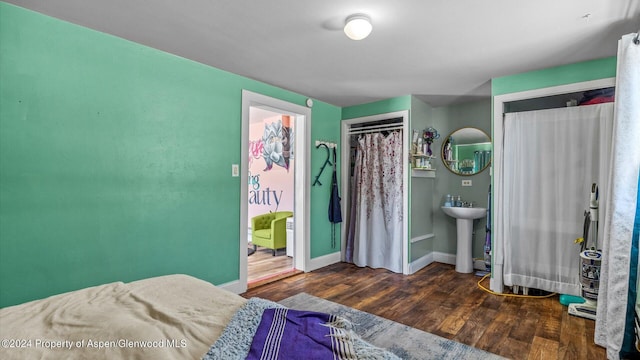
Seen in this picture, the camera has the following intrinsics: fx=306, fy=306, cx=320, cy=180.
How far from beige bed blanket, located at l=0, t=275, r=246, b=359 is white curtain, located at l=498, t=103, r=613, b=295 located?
315 cm

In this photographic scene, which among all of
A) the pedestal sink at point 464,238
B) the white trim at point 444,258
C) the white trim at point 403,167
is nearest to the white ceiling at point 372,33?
the white trim at point 403,167

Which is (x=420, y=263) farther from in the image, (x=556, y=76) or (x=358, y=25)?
(x=358, y=25)

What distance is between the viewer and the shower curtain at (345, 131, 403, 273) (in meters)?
4.15

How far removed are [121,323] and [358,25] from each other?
83.6 inches

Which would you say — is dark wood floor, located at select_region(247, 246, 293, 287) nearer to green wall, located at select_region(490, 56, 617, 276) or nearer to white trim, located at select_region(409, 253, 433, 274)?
white trim, located at select_region(409, 253, 433, 274)

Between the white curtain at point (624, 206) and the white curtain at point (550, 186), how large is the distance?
0.81 metres

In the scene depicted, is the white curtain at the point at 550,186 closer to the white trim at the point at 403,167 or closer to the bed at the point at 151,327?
the white trim at the point at 403,167

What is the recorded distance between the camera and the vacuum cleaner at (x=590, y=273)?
2705 mm

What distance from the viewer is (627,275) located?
2068 mm

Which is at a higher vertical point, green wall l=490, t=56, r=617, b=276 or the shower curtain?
green wall l=490, t=56, r=617, b=276

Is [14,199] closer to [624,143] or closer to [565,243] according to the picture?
[624,143]

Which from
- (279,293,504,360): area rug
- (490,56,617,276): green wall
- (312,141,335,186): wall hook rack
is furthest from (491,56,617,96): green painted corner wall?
(279,293,504,360): area rug

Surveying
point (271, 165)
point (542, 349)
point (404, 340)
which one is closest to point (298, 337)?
point (404, 340)

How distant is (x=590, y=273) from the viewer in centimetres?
275
